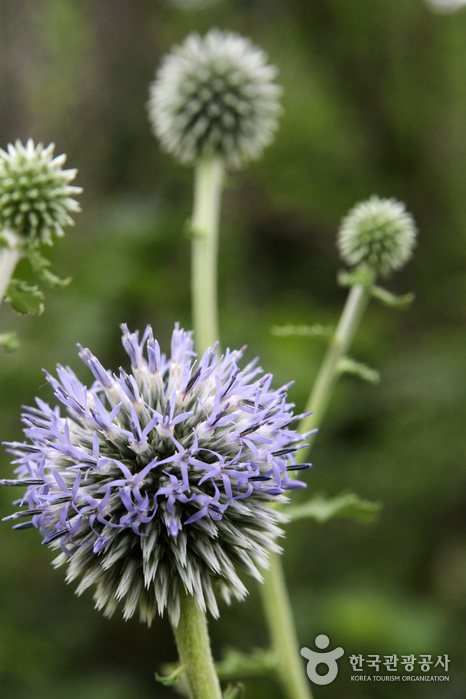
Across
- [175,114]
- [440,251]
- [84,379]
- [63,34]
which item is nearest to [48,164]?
[175,114]

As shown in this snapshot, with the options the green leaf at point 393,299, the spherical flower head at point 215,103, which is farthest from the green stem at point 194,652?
the spherical flower head at point 215,103

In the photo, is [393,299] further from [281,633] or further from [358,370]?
[281,633]

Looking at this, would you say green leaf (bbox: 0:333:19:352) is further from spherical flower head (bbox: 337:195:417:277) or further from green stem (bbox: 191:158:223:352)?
spherical flower head (bbox: 337:195:417:277)

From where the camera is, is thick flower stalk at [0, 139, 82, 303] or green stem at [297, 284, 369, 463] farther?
green stem at [297, 284, 369, 463]

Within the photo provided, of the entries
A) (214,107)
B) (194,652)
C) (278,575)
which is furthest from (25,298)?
(214,107)

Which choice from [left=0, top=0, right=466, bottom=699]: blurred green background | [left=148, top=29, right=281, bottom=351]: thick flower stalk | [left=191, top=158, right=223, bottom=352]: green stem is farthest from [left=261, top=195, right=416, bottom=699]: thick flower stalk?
[left=0, top=0, right=466, bottom=699]: blurred green background

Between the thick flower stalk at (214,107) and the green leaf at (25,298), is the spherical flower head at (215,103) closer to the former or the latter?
the thick flower stalk at (214,107)

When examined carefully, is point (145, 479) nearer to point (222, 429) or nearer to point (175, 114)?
point (222, 429)
